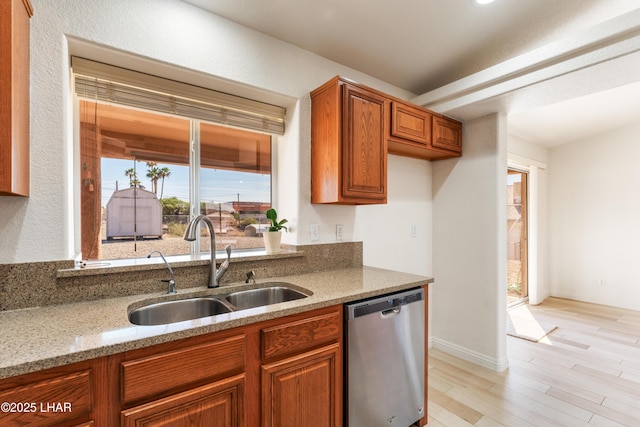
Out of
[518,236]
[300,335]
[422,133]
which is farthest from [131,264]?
[518,236]

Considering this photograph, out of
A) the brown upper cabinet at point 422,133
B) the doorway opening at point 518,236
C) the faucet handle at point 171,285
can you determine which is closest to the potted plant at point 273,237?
the faucet handle at point 171,285

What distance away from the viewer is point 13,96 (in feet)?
3.67

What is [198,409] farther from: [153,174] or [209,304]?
[153,174]

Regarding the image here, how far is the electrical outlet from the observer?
2194 mm

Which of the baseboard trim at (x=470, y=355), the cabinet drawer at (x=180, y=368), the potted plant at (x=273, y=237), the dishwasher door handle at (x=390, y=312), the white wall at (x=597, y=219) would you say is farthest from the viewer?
the white wall at (x=597, y=219)

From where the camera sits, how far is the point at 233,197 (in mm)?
2180

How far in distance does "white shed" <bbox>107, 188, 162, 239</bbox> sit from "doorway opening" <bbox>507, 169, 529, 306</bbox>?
487cm

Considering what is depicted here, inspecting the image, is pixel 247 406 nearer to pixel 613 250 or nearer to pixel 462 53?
pixel 462 53

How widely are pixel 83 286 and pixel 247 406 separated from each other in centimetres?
97

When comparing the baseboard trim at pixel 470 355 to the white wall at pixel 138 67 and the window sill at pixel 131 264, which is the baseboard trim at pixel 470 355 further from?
the window sill at pixel 131 264

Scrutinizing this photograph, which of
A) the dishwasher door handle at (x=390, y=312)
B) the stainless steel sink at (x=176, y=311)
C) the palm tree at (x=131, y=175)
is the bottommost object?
the dishwasher door handle at (x=390, y=312)

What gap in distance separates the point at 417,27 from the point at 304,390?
234cm

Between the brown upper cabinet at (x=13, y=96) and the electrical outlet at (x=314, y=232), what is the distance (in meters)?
1.54

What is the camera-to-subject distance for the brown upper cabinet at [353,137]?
1.96 metres
